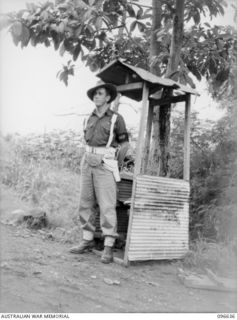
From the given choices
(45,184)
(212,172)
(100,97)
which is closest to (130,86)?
(100,97)

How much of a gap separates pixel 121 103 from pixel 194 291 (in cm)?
346

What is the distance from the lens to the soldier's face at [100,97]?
4.84 metres

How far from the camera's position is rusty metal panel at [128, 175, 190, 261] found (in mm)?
4590

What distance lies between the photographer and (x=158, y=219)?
4.78 m

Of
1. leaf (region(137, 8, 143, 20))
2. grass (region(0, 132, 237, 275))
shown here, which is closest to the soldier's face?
leaf (region(137, 8, 143, 20))

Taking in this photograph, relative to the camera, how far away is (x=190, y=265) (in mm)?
4789

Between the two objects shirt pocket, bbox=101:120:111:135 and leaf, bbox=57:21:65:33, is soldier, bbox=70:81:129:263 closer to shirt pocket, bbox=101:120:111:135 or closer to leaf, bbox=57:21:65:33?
shirt pocket, bbox=101:120:111:135

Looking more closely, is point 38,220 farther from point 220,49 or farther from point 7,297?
point 220,49

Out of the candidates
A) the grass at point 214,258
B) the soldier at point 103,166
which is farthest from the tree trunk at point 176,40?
the grass at point 214,258

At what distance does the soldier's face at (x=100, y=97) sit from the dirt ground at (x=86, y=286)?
5.52 feet

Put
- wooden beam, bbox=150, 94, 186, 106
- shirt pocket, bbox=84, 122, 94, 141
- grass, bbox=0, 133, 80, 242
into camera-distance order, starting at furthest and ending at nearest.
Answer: grass, bbox=0, 133, 80, 242 < wooden beam, bbox=150, 94, 186, 106 < shirt pocket, bbox=84, 122, 94, 141

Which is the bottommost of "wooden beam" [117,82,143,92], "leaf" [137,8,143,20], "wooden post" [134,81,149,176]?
"wooden post" [134,81,149,176]

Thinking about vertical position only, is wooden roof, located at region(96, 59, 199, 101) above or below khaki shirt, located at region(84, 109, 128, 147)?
above

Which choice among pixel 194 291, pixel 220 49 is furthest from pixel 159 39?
pixel 194 291
